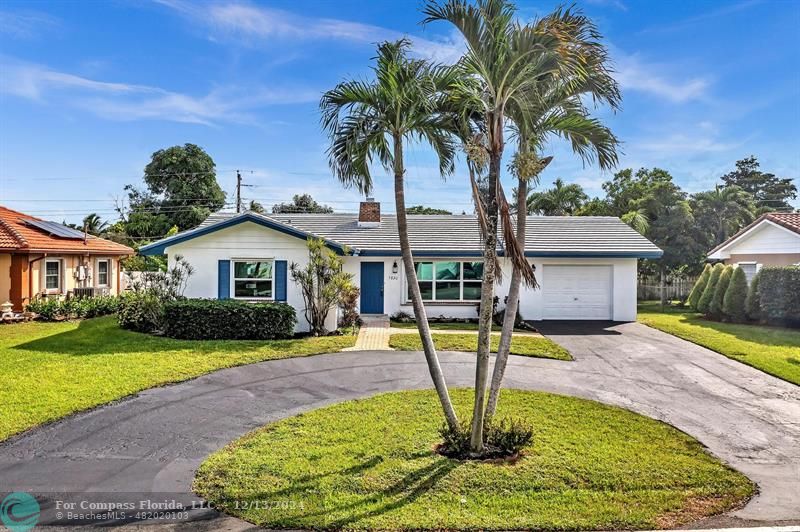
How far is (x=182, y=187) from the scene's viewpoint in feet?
129

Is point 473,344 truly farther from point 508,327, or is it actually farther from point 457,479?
point 457,479

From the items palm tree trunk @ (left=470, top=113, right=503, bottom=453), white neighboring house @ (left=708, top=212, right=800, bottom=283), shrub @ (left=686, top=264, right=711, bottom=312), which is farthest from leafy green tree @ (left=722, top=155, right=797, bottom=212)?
palm tree trunk @ (left=470, top=113, right=503, bottom=453)

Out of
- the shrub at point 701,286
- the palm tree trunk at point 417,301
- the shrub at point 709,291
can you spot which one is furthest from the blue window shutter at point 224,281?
the shrub at point 701,286

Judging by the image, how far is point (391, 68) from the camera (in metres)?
5.95

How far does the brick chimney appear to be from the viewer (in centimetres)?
2092

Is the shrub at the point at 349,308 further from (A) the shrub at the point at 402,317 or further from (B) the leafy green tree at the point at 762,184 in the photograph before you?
(B) the leafy green tree at the point at 762,184

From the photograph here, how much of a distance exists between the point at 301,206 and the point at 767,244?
40412mm

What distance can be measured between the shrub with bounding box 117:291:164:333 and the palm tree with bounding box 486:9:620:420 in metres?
11.9

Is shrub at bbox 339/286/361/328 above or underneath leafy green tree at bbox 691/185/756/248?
underneath

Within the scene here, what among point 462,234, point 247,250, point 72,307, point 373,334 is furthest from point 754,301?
point 72,307

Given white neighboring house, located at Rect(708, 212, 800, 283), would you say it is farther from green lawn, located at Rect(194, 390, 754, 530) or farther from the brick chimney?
green lawn, located at Rect(194, 390, 754, 530)

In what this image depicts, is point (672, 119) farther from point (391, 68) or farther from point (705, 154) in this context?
point (391, 68)

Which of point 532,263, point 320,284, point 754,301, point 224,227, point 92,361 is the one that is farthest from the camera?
point 532,263

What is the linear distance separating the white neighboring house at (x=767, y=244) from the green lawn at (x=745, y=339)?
3.44 m
